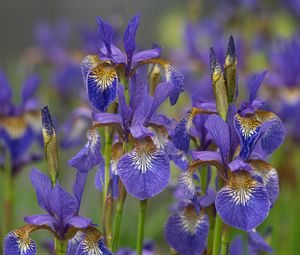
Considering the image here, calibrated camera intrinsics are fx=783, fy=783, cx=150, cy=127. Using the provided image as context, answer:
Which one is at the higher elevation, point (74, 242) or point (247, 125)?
point (247, 125)

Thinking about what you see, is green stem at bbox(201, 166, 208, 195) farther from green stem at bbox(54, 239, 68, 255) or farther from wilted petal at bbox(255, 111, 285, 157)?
green stem at bbox(54, 239, 68, 255)

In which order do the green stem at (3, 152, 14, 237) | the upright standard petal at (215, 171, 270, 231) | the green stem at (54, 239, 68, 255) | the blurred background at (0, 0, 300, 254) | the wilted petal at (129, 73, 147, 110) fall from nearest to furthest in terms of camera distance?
the upright standard petal at (215, 171, 270, 231)
the green stem at (54, 239, 68, 255)
the wilted petal at (129, 73, 147, 110)
the green stem at (3, 152, 14, 237)
the blurred background at (0, 0, 300, 254)

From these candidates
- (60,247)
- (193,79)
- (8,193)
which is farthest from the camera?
(193,79)

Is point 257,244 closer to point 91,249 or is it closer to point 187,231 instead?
point 187,231

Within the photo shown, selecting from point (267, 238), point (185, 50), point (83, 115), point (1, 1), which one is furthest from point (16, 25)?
point (267, 238)

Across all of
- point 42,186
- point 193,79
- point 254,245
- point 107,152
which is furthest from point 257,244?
point 193,79

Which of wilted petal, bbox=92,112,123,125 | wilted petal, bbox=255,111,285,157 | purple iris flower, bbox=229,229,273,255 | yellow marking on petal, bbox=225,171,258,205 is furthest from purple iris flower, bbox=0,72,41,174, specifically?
yellow marking on petal, bbox=225,171,258,205

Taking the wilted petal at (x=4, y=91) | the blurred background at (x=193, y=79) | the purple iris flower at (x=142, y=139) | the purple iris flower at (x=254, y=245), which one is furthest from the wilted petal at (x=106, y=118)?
the wilted petal at (x=4, y=91)
